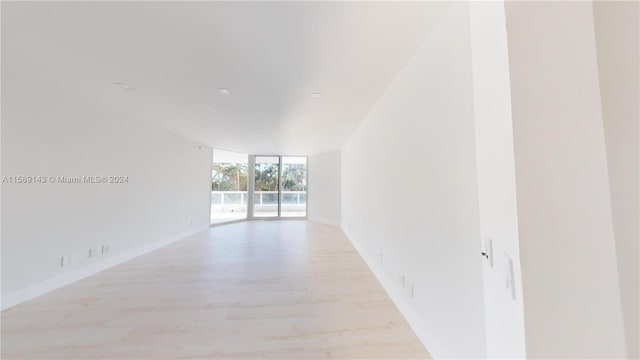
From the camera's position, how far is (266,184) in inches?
317

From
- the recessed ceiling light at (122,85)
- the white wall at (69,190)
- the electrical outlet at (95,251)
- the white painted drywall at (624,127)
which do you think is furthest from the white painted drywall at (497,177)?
the electrical outlet at (95,251)

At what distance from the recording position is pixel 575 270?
2.25ft

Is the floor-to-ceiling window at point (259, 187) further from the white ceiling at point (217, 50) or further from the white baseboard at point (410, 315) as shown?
the white baseboard at point (410, 315)

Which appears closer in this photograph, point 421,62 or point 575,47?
point 575,47

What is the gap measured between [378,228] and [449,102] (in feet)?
6.26

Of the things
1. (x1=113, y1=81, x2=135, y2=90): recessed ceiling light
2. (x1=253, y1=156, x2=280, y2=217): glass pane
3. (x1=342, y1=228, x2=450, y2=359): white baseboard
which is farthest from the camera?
(x1=253, y1=156, x2=280, y2=217): glass pane

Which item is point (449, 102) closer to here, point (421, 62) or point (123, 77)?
point (421, 62)

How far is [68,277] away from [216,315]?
2.16m

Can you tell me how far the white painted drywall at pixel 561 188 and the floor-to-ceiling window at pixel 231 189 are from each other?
7.41 meters

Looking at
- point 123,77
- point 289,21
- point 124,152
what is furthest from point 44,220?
point 289,21

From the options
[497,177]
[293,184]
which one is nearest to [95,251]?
[497,177]
